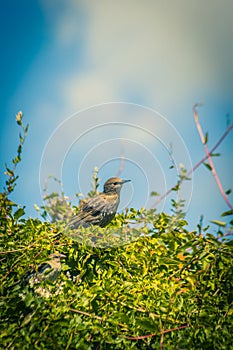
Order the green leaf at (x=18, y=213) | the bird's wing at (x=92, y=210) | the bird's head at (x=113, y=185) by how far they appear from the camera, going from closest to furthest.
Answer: the green leaf at (x=18, y=213) < the bird's wing at (x=92, y=210) < the bird's head at (x=113, y=185)

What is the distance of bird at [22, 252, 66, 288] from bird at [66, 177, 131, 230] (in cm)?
26

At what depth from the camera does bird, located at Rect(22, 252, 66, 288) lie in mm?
2020

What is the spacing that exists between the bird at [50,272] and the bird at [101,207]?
0.26 meters

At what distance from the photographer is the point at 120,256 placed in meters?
2.37

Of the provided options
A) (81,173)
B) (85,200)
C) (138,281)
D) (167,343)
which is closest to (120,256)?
(138,281)

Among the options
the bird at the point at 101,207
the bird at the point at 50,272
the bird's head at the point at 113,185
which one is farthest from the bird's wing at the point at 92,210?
the bird at the point at 50,272

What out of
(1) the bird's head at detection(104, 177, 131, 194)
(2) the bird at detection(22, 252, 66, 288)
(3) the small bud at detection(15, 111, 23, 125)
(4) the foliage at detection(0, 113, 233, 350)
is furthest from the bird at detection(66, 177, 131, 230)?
(3) the small bud at detection(15, 111, 23, 125)

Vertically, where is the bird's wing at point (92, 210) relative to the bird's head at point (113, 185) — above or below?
below

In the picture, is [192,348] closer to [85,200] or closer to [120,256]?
[120,256]

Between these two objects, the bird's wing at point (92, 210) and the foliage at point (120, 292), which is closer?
the foliage at point (120, 292)

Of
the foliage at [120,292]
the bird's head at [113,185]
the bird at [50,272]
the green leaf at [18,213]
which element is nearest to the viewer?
the foliage at [120,292]

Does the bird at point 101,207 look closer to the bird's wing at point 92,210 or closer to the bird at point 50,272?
the bird's wing at point 92,210

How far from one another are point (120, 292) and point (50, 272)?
0.42 metres

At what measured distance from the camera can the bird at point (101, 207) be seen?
8.10 ft
